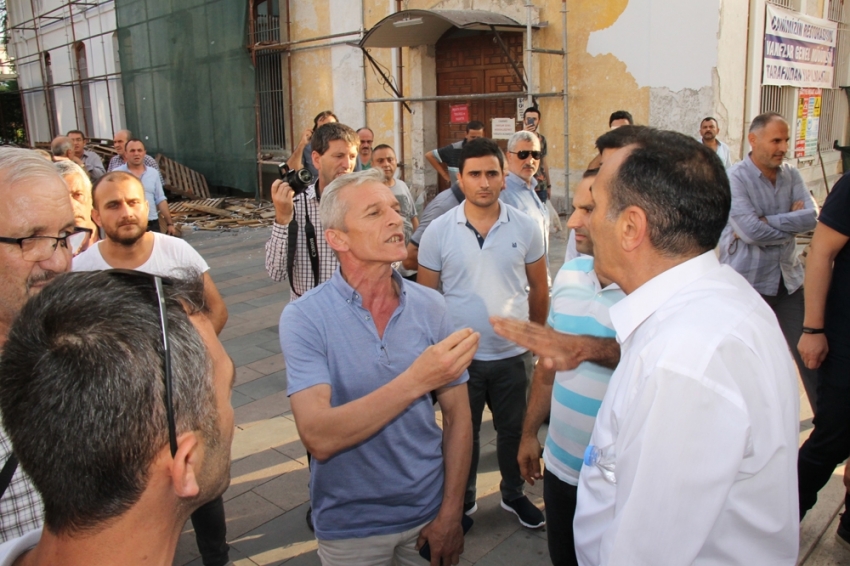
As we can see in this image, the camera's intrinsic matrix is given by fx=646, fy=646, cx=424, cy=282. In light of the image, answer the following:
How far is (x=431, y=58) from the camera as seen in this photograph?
12.3 m

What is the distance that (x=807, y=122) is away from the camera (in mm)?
12148

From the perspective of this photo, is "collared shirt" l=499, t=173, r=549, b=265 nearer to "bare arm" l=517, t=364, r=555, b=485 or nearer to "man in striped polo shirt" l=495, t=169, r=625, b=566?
"man in striped polo shirt" l=495, t=169, r=625, b=566

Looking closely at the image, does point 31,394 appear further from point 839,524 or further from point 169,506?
point 839,524

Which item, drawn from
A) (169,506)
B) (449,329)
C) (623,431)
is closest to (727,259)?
(449,329)

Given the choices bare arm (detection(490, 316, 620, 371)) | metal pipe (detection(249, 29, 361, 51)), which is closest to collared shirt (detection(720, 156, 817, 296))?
bare arm (detection(490, 316, 620, 371))

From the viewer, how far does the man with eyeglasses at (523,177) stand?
14.4 feet

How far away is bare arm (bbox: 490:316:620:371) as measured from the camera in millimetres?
2090

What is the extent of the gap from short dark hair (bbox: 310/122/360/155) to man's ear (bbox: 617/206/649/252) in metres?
2.80

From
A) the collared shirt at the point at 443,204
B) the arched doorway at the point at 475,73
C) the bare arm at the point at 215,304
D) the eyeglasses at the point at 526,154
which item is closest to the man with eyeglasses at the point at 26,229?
the bare arm at the point at 215,304

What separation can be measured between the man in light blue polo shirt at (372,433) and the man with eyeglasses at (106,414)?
0.87m

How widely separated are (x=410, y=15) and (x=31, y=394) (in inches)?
404

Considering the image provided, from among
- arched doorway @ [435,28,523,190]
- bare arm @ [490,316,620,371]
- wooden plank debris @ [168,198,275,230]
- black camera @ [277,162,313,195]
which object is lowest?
wooden plank debris @ [168,198,275,230]

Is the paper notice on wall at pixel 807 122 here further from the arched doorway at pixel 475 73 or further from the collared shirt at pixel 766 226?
the collared shirt at pixel 766 226

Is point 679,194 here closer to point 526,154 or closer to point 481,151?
point 481,151
